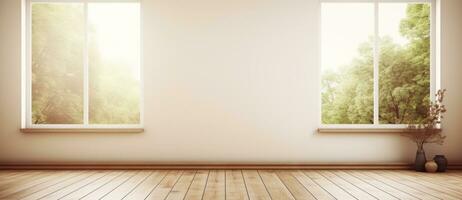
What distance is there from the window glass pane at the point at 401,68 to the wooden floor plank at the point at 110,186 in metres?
3.58

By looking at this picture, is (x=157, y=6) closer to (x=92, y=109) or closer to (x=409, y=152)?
(x=92, y=109)

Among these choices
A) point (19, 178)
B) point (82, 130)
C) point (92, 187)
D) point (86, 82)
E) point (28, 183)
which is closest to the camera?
point (92, 187)

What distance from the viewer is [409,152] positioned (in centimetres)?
603

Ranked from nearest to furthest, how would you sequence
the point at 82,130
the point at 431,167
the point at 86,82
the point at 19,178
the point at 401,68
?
the point at 19,178
the point at 431,167
the point at 82,130
the point at 86,82
the point at 401,68

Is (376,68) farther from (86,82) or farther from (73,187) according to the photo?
(73,187)

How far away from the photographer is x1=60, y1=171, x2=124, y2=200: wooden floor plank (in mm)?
4043

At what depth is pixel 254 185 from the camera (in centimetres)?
461

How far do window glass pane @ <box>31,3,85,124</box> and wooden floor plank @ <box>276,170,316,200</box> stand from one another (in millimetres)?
→ 2963

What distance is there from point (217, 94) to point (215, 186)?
5.66ft

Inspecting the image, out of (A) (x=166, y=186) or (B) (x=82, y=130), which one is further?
(B) (x=82, y=130)

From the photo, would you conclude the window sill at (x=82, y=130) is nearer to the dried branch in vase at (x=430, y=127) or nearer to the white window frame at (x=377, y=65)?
the white window frame at (x=377, y=65)

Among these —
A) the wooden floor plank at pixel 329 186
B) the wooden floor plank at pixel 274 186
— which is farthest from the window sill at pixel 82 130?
the wooden floor plank at pixel 329 186

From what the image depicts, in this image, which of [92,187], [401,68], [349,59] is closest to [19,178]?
[92,187]

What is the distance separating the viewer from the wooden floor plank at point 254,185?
4.03 m
